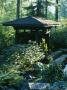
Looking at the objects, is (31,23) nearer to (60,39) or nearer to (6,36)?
(6,36)

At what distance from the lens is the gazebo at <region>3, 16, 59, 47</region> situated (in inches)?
739

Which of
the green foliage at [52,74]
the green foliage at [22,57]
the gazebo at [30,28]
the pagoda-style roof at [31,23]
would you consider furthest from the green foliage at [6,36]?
the green foliage at [52,74]

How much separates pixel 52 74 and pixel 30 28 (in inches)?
348

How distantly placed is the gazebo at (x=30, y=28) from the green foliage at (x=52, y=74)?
725 cm

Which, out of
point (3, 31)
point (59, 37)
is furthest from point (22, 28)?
point (59, 37)

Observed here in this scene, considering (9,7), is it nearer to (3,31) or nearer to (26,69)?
(3,31)

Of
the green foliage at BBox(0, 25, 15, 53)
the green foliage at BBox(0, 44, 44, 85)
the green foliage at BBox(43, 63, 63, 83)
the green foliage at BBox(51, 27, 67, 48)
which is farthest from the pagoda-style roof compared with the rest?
the green foliage at BBox(43, 63, 63, 83)

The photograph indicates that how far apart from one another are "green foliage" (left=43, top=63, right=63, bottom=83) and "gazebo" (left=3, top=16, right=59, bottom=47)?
23.8 feet

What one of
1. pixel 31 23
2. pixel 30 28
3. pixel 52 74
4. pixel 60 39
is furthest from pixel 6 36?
pixel 52 74

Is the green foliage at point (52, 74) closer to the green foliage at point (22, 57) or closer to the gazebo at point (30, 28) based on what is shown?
the green foliage at point (22, 57)

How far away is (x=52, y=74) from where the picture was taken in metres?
11.2

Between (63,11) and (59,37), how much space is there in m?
59.8

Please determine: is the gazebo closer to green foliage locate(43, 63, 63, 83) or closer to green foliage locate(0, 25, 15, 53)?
green foliage locate(0, 25, 15, 53)

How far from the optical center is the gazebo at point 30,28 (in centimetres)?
1878
